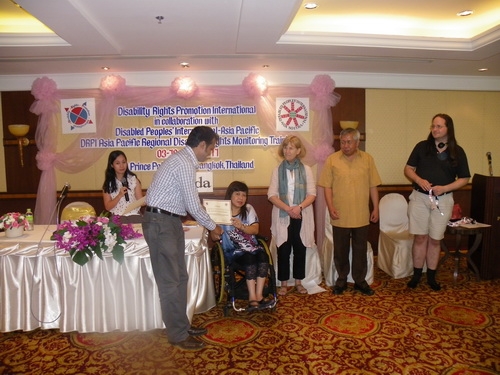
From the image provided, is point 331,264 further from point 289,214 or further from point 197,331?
point 197,331

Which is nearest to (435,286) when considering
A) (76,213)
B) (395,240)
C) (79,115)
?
(395,240)

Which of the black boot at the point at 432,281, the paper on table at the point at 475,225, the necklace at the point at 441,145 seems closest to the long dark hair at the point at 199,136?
the necklace at the point at 441,145

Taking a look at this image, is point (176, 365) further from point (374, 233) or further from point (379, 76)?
point (379, 76)

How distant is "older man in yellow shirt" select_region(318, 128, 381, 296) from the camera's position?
3.71 m

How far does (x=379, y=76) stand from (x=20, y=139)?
504cm

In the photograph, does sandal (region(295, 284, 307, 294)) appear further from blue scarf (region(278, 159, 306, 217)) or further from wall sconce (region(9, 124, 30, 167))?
wall sconce (region(9, 124, 30, 167))

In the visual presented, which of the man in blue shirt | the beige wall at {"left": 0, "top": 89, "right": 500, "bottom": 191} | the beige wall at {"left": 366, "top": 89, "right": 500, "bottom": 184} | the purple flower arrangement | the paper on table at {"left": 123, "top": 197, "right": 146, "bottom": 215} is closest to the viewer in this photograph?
the man in blue shirt

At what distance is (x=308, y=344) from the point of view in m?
2.87

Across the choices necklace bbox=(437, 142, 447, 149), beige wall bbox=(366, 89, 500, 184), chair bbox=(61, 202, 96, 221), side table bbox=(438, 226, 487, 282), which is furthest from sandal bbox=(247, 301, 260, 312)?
beige wall bbox=(366, 89, 500, 184)

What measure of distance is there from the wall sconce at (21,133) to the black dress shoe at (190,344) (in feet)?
12.4

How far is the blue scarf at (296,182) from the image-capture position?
3.81 metres

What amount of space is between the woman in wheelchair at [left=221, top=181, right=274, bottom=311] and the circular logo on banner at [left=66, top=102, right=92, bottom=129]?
8.80ft

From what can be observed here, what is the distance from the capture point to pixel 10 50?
3.95 m

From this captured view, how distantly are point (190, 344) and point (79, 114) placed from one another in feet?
11.8
